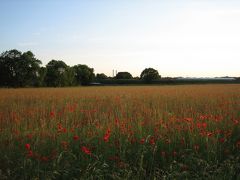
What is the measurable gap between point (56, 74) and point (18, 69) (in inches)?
599

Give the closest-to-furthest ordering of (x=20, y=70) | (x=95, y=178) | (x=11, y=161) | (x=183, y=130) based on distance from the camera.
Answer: (x=95, y=178) → (x=11, y=161) → (x=183, y=130) → (x=20, y=70)

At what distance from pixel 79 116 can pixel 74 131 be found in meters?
2.95

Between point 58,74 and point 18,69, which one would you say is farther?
point 58,74

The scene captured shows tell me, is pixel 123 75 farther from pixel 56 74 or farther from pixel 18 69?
pixel 18 69

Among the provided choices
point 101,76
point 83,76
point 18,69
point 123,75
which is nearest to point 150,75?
point 123,75

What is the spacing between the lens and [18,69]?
6512cm

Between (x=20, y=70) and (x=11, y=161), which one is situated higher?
(x=20, y=70)

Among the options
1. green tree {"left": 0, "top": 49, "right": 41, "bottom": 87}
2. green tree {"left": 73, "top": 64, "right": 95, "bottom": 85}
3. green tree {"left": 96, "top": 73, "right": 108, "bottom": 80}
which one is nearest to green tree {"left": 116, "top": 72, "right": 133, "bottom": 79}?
green tree {"left": 96, "top": 73, "right": 108, "bottom": 80}

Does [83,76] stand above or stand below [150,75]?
below

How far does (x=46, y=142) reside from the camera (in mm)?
5844

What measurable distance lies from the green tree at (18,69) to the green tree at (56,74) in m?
10.6

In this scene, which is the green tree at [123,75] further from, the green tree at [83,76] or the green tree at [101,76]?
the green tree at [83,76]

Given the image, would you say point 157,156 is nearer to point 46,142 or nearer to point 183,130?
point 183,130

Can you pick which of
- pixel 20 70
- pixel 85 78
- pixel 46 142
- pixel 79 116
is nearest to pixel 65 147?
pixel 46 142
